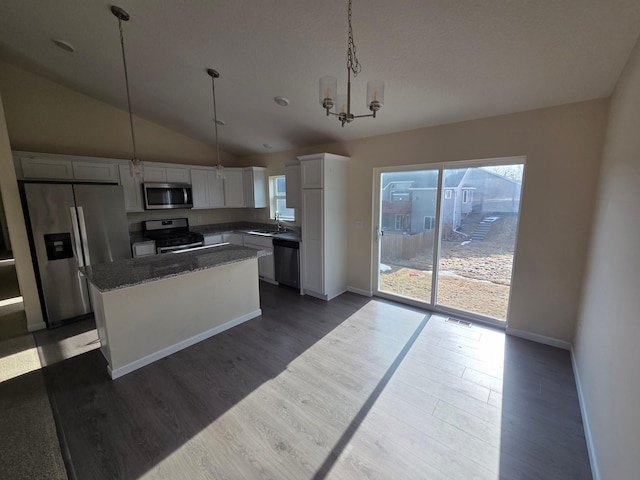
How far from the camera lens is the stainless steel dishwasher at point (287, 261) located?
4447mm

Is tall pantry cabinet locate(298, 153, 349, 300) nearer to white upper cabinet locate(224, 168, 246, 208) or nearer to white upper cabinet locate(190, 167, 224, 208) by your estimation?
white upper cabinet locate(224, 168, 246, 208)

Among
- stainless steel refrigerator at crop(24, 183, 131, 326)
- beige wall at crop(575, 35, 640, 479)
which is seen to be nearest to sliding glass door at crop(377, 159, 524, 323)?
beige wall at crop(575, 35, 640, 479)

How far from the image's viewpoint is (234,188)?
548 centimetres

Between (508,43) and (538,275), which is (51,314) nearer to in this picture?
(508,43)

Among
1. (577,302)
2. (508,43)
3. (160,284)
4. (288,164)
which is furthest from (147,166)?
(577,302)

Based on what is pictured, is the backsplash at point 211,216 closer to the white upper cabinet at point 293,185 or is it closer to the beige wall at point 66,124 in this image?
the white upper cabinet at point 293,185

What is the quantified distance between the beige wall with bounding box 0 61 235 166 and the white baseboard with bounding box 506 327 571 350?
5.97m

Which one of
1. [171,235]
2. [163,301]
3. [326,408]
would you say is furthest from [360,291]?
[171,235]

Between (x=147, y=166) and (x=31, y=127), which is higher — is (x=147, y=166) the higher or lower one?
the lower one

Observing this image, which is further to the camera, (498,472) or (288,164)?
(288,164)

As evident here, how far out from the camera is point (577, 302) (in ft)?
8.87

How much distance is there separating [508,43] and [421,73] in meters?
0.65

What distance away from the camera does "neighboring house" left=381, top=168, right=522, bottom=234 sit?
3.08 metres

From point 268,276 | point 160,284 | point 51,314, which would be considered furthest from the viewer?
point 268,276
